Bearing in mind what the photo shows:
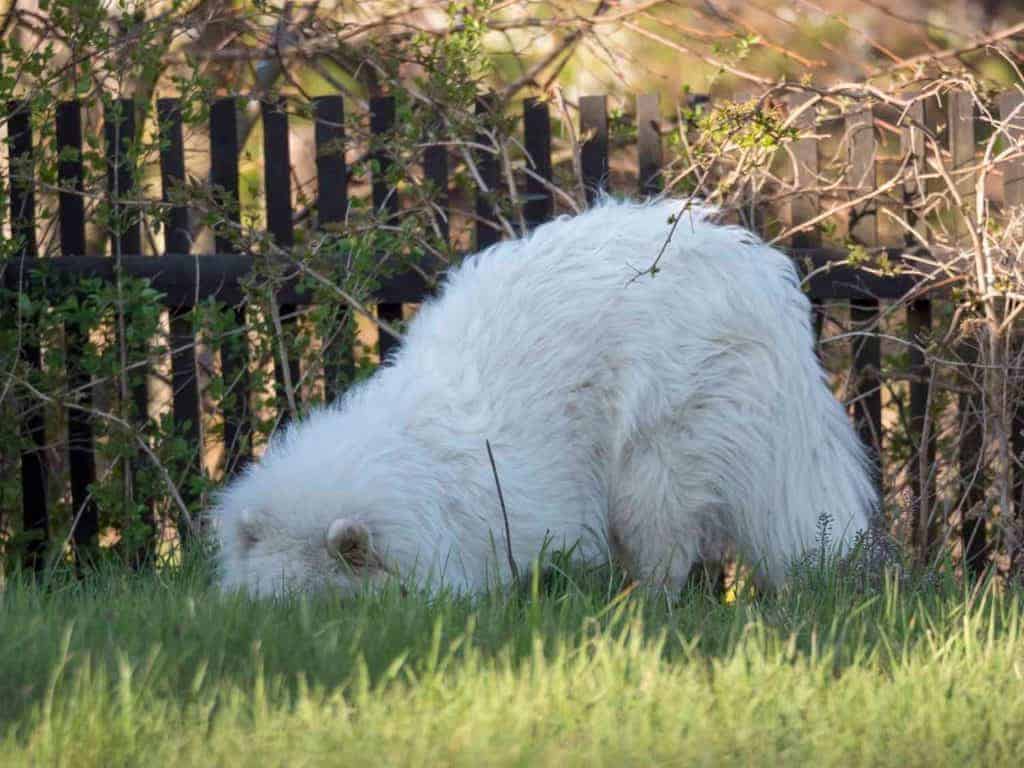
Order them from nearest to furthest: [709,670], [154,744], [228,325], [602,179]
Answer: [154,744] < [709,670] < [228,325] < [602,179]

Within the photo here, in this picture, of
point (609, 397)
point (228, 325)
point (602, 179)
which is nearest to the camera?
point (609, 397)

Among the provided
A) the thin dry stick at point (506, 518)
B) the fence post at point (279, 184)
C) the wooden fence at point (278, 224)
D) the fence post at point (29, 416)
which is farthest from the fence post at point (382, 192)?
the thin dry stick at point (506, 518)

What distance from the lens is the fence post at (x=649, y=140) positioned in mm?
6523

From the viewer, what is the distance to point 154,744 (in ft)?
8.90

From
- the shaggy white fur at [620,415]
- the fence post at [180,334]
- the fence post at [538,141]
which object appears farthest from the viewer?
the fence post at [538,141]

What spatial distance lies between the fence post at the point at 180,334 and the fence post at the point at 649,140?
78.2 inches

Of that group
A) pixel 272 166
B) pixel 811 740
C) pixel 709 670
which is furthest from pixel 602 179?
pixel 811 740

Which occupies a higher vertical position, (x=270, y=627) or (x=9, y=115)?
(x=9, y=115)

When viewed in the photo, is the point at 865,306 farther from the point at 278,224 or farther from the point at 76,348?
the point at 76,348

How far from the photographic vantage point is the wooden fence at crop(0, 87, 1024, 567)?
6.18m

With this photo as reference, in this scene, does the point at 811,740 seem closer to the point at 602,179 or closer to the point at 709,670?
the point at 709,670

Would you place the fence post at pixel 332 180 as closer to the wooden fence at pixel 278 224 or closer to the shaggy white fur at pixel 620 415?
the wooden fence at pixel 278 224

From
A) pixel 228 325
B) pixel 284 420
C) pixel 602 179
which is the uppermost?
pixel 602 179

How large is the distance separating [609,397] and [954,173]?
2157 millimetres
